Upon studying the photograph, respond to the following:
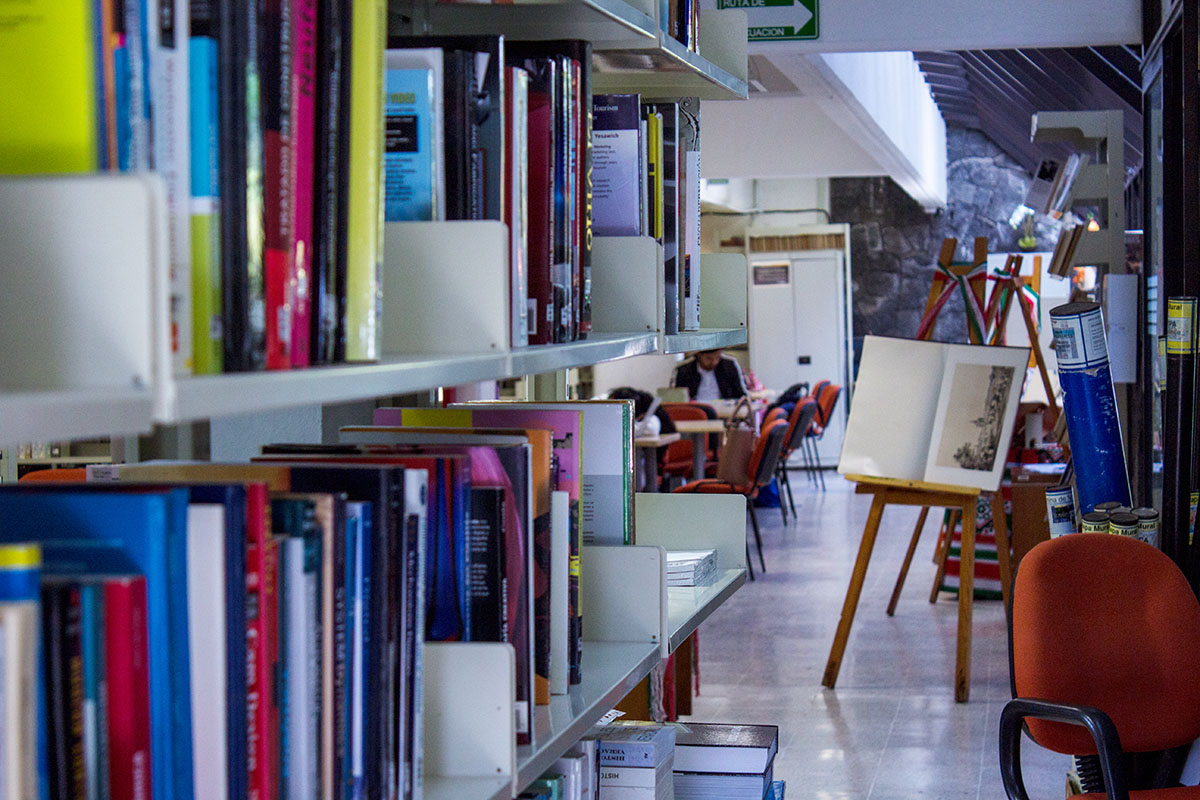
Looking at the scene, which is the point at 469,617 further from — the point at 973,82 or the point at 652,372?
the point at 652,372

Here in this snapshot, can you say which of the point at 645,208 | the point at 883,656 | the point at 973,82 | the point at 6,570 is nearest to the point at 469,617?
the point at 6,570

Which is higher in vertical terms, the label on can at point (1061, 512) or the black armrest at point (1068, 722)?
the label on can at point (1061, 512)

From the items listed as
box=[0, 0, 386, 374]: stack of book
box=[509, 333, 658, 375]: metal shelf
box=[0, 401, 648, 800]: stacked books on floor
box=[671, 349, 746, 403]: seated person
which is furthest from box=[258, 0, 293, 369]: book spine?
box=[671, 349, 746, 403]: seated person

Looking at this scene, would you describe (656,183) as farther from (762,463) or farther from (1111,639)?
(762,463)

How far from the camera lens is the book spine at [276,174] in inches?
32.5

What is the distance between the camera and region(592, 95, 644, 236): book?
1.75 m

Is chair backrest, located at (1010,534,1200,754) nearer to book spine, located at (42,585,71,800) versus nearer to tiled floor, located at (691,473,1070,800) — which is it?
tiled floor, located at (691,473,1070,800)

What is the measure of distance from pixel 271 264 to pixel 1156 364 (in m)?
3.82

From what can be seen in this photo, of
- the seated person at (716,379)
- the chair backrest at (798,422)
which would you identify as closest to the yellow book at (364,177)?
the chair backrest at (798,422)

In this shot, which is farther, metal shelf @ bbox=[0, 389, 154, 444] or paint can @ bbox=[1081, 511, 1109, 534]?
paint can @ bbox=[1081, 511, 1109, 534]

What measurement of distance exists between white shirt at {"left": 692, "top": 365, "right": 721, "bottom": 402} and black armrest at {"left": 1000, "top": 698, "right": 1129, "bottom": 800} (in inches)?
361

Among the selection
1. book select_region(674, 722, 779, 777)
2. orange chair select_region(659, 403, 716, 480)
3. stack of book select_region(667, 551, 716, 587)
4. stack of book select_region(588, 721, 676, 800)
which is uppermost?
stack of book select_region(667, 551, 716, 587)

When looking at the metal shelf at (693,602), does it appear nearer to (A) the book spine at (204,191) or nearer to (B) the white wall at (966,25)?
(A) the book spine at (204,191)

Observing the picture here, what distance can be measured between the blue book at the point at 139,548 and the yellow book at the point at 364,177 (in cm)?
20
